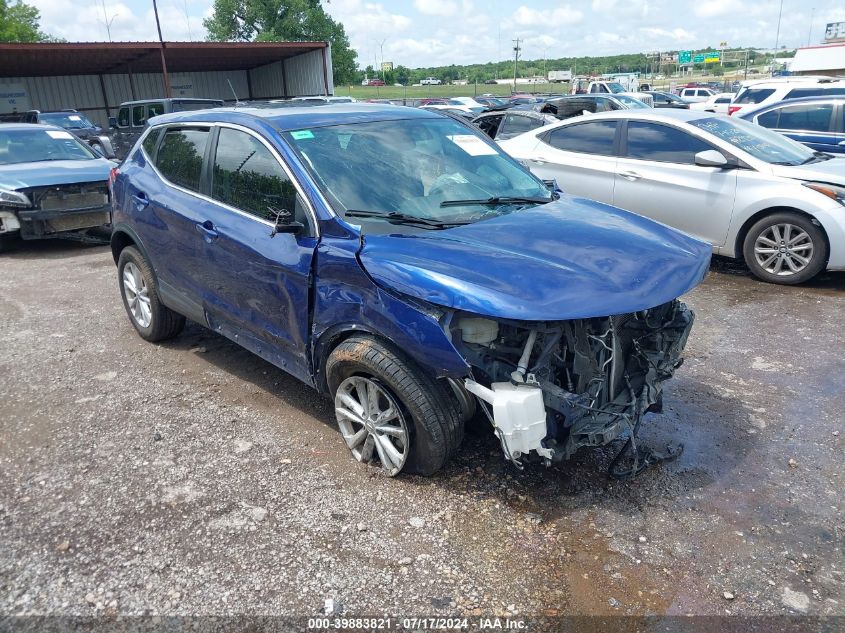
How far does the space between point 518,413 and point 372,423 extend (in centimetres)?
89

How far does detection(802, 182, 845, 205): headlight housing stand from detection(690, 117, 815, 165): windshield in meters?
0.54

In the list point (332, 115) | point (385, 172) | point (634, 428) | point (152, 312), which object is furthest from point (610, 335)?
point (152, 312)

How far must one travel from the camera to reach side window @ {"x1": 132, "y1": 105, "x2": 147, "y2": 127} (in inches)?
667

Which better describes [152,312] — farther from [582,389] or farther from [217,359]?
[582,389]

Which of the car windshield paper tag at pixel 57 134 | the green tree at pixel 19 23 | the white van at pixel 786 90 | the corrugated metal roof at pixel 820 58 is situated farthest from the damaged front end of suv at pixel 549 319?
the green tree at pixel 19 23

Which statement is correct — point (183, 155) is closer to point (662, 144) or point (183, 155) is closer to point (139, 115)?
point (662, 144)

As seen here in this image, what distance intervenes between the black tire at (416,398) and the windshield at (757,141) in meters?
5.19

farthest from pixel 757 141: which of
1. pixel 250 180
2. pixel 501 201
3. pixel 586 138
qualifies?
pixel 250 180

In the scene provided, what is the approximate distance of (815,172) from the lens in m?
6.30

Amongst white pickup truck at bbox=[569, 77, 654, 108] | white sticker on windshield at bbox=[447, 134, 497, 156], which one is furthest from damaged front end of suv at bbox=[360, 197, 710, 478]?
white pickup truck at bbox=[569, 77, 654, 108]

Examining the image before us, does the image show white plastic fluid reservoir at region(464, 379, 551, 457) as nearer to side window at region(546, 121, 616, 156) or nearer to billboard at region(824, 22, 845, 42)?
side window at region(546, 121, 616, 156)

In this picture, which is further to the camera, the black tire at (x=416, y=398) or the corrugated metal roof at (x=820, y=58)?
the corrugated metal roof at (x=820, y=58)

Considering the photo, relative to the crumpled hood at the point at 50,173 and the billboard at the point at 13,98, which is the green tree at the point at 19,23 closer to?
the billboard at the point at 13,98

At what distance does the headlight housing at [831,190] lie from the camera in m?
6.07
